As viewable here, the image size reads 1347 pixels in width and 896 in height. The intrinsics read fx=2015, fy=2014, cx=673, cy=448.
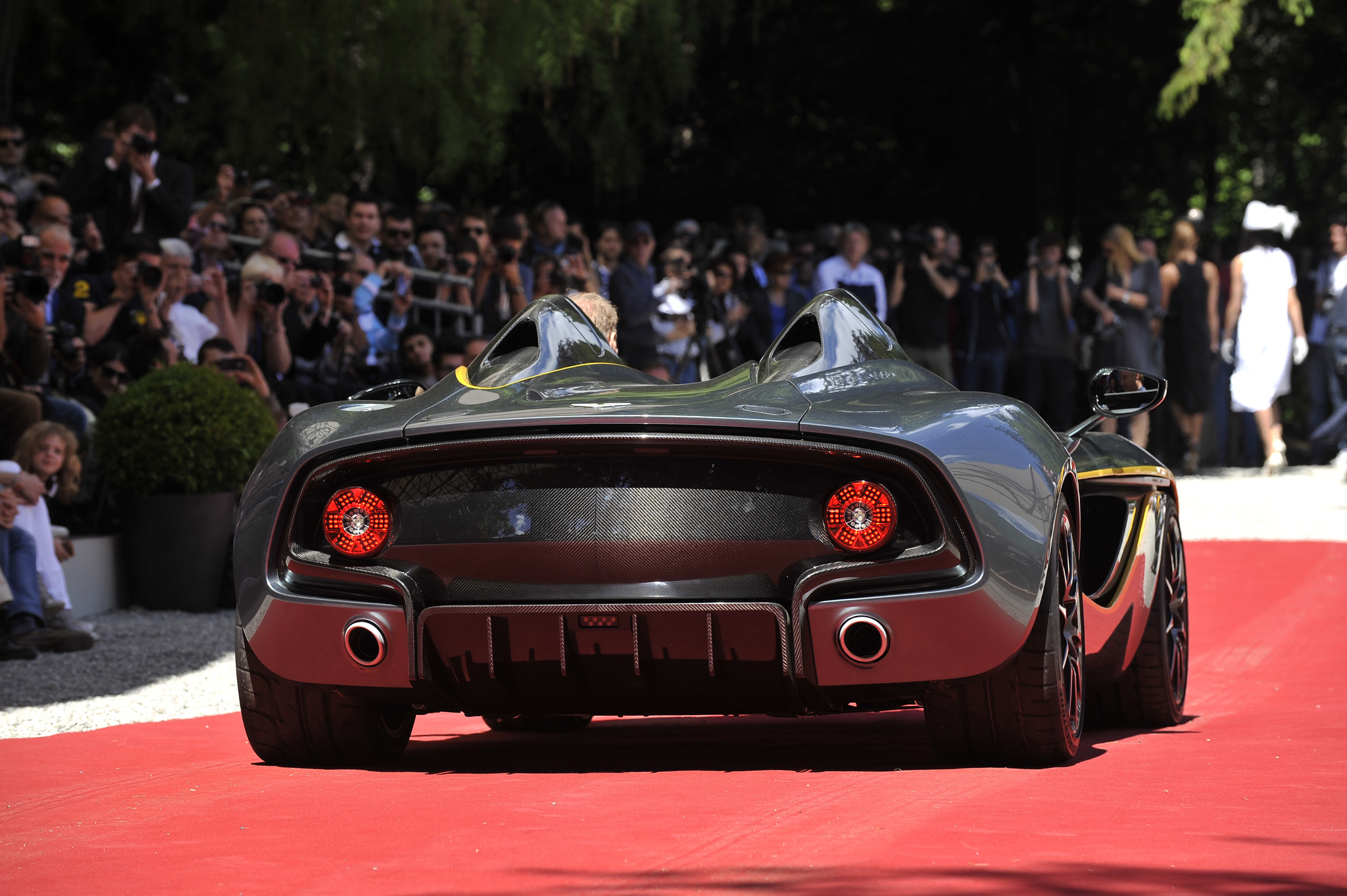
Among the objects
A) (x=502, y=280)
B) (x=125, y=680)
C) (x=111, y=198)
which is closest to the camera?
(x=125, y=680)

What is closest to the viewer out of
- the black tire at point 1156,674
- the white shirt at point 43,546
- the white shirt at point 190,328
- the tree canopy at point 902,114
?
the black tire at point 1156,674

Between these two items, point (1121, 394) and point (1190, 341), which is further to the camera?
point (1190, 341)

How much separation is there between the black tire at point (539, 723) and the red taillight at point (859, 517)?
1.93m

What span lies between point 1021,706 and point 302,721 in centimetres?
170

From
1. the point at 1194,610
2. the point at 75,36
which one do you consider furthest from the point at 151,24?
the point at 1194,610

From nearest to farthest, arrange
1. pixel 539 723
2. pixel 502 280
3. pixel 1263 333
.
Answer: pixel 539 723 → pixel 502 280 → pixel 1263 333

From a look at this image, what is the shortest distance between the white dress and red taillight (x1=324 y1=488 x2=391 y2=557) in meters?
15.6

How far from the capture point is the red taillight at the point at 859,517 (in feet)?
14.4

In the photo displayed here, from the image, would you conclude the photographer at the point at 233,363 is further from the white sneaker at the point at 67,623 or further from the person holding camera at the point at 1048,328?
the person holding camera at the point at 1048,328

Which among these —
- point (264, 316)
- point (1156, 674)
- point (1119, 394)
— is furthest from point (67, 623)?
point (1119, 394)

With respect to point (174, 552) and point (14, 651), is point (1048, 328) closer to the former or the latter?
point (174, 552)

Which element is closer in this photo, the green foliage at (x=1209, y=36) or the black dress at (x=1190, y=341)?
the green foliage at (x=1209, y=36)

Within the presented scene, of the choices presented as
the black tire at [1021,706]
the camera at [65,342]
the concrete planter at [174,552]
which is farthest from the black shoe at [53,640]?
the black tire at [1021,706]

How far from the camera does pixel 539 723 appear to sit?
6.09 metres
